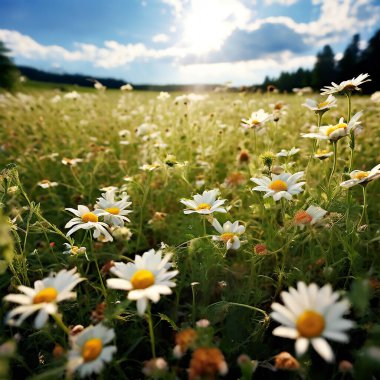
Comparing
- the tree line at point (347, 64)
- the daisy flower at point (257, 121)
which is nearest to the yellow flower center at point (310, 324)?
the daisy flower at point (257, 121)

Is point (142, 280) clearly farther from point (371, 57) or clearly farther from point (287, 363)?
point (371, 57)

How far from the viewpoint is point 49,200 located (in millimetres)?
3043

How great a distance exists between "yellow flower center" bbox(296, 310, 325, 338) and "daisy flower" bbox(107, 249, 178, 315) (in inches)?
13.7

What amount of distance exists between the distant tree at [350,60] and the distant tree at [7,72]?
81.7ft

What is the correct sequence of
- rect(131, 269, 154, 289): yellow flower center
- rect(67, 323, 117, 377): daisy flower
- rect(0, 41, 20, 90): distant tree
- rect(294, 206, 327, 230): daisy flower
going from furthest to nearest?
rect(0, 41, 20, 90): distant tree → rect(294, 206, 327, 230): daisy flower → rect(131, 269, 154, 289): yellow flower center → rect(67, 323, 117, 377): daisy flower

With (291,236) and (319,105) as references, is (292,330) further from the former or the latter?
(319,105)

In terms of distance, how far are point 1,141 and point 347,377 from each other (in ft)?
16.5

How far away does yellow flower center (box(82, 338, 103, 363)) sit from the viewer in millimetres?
1006

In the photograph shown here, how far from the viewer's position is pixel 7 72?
11188 mm

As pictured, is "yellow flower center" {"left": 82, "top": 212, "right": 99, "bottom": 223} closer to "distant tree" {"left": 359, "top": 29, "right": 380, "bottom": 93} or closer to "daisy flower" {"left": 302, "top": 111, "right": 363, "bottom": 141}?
"daisy flower" {"left": 302, "top": 111, "right": 363, "bottom": 141}

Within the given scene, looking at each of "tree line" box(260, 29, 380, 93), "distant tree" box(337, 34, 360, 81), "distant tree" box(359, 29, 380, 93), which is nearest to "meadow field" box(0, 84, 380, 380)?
"tree line" box(260, 29, 380, 93)

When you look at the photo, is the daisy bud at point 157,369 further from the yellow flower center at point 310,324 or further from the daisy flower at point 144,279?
the yellow flower center at point 310,324

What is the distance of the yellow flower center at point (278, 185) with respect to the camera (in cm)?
156

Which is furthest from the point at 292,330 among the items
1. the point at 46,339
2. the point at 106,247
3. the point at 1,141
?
the point at 1,141
